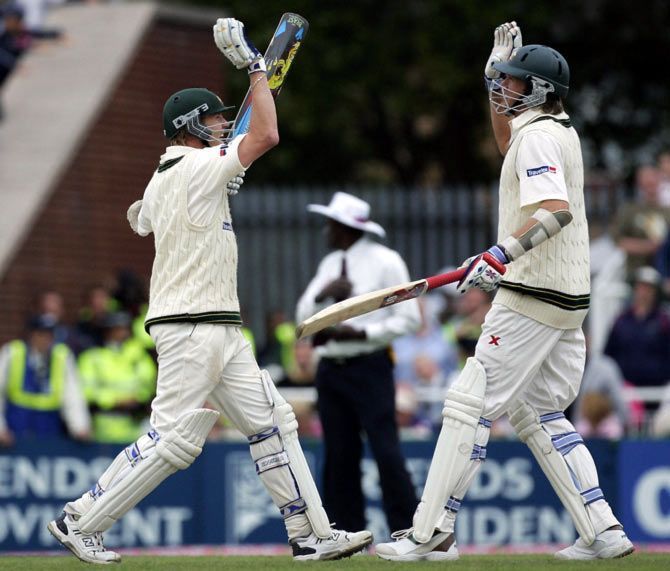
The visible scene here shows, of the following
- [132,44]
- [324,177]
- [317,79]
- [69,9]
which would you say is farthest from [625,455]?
[324,177]

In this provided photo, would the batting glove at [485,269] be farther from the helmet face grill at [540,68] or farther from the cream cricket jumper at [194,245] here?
the cream cricket jumper at [194,245]

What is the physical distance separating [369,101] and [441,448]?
61.8ft

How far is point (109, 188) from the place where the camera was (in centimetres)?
1873

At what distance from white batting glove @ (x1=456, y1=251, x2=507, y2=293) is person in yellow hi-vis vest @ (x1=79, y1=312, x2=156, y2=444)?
7.14 m

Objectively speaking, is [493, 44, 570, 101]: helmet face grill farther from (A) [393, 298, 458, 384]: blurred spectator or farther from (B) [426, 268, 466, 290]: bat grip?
(A) [393, 298, 458, 384]: blurred spectator

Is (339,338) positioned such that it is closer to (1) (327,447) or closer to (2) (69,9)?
(1) (327,447)

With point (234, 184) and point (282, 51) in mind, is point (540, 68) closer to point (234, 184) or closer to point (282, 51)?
point (282, 51)

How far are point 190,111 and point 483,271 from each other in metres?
1.69

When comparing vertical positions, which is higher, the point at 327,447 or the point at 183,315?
the point at 183,315

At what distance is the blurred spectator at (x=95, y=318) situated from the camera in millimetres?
15664

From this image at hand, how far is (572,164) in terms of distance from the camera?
8406 millimetres

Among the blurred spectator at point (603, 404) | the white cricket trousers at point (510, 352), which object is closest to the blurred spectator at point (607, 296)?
the blurred spectator at point (603, 404)

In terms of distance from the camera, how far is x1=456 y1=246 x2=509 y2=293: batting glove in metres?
8.05

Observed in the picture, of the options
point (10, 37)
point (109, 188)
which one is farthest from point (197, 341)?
point (10, 37)
